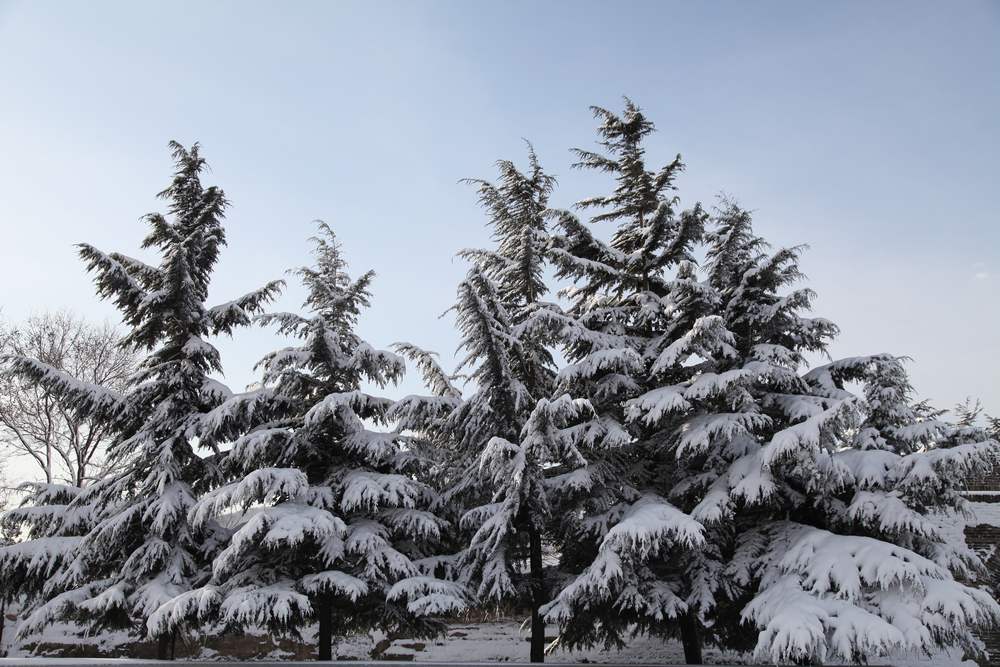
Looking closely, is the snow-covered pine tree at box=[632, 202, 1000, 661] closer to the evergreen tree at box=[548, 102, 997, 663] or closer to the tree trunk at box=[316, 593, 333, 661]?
the evergreen tree at box=[548, 102, 997, 663]

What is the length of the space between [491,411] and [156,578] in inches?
306

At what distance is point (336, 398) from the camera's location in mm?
12156

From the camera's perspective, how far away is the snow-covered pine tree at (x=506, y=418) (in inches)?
447

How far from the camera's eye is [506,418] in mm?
12891

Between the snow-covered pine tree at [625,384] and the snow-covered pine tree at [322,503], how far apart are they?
309cm

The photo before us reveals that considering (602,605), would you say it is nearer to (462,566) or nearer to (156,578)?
(462,566)

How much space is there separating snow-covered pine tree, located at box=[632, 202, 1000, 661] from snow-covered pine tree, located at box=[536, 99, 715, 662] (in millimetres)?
633

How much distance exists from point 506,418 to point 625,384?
2.78m

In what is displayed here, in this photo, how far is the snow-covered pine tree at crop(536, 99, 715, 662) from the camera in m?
10.6

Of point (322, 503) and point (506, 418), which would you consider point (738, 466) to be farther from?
point (322, 503)

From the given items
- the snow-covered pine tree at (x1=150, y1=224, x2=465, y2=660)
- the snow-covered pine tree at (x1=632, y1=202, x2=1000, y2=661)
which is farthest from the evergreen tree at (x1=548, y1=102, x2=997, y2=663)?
the snow-covered pine tree at (x1=150, y1=224, x2=465, y2=660)

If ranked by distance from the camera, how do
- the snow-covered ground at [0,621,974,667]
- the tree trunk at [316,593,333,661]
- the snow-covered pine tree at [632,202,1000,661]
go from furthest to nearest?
the snow-covered ground at [0,621,974,667] → the tree trunk at [316,593,333,661] → the snow-covered pine tree at [632,202,1000,661]

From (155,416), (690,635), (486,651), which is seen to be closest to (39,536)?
(155,416)

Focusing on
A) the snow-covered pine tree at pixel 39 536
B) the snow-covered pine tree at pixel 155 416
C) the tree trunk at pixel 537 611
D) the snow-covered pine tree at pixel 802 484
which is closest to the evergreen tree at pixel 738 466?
the snow-covered pine tree at pixel 802 484
